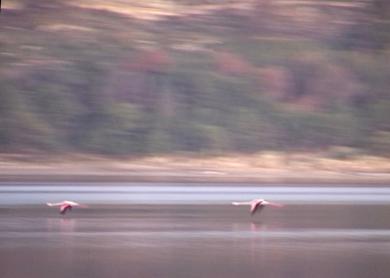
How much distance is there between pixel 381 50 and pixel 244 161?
699cm

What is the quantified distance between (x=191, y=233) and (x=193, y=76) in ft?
42.9

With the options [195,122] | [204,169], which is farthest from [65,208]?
[195,122]

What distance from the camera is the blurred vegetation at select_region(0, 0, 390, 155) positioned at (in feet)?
72.0

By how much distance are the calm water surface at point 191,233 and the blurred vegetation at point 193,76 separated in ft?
21.0

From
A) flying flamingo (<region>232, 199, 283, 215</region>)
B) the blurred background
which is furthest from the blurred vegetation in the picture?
flying flamingo (<region>232, 199, 283, 215</region>)

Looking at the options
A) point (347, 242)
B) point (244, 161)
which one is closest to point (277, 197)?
point (347, 242)

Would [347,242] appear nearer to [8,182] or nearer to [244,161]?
[8,182]

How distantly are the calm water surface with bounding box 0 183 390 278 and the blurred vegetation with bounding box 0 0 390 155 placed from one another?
640cm

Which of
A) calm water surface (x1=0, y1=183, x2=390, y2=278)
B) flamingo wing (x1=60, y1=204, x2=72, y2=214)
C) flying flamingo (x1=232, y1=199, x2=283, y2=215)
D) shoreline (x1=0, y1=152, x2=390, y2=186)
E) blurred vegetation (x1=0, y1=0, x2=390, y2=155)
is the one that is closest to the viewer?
calm water surface (x1=0, y1=183, x2=390, y2=278)

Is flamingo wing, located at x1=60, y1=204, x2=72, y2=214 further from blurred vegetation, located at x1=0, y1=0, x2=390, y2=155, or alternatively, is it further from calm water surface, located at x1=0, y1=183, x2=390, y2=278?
blurred vegetation, located at x1=0, y1=0, x2=390, y2=155

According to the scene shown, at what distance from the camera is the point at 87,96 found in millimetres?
23062

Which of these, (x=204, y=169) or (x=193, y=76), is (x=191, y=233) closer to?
(x=204, y=169)

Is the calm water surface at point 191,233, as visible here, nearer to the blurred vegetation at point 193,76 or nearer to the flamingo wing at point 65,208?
the flamingo wing at point 65,208

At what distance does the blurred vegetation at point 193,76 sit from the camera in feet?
72.0
